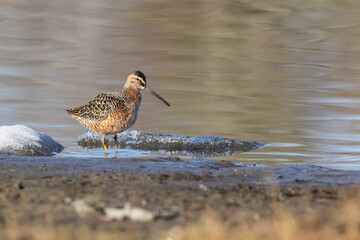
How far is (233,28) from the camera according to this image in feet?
82.8

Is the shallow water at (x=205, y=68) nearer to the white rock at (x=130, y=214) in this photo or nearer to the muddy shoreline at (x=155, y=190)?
the muddy shoreline at (x=155, y=190)

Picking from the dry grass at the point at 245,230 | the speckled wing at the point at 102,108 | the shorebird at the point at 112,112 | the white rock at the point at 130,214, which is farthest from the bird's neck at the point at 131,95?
the dry grass at the point at 245,230

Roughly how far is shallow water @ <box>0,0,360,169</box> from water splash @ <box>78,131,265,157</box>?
0.29 metres

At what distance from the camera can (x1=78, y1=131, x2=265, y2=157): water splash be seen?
39.9ft

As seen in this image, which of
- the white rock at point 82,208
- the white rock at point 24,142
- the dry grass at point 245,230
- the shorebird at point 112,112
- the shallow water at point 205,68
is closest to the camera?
the dry grass at point 245,230

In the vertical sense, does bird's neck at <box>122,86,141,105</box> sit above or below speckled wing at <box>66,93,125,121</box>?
above

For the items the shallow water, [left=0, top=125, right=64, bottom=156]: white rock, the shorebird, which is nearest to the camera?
[left=0, top=125, right=64, bottom=156]: white rock

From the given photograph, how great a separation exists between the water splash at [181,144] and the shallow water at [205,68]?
0.29 m

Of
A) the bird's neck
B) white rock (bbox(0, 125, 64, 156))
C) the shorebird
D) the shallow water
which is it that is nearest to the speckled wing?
the shorebird

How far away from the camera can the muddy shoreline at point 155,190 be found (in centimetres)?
634

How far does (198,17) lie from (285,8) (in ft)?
11.4

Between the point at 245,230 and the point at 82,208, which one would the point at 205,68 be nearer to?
the point at 82,208

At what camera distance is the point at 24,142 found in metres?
11.4

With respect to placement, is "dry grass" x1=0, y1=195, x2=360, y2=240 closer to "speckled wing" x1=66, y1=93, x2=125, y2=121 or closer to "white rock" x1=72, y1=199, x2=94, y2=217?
"white rock" x1=72, y1=199, x2=94, y2=217
